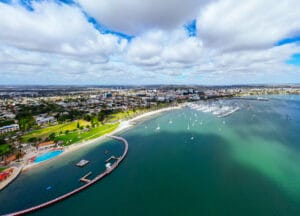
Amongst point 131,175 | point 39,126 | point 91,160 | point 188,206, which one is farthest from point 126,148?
point 39,126

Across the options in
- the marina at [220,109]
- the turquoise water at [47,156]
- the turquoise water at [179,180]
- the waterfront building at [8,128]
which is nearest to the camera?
the turquoise water at [179,180]

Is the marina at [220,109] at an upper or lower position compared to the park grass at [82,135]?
upper

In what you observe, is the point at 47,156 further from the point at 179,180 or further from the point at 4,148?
the point at 179,180

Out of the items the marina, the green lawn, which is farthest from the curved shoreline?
the marina

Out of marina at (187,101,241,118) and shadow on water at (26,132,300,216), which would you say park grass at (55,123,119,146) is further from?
marina at (187,101,241,118)

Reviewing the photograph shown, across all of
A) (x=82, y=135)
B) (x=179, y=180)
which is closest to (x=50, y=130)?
(x=82, y=135)

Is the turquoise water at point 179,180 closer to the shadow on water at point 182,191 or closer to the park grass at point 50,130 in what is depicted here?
the shadow on water at point 182,191

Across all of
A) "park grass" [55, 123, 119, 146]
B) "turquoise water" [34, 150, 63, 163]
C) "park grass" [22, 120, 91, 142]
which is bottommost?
"turquoise water" [34, 150, 63, 163]

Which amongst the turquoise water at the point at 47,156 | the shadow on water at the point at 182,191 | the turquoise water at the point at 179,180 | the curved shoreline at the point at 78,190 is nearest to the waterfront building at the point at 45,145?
the turquoise water at the point at 47,156
